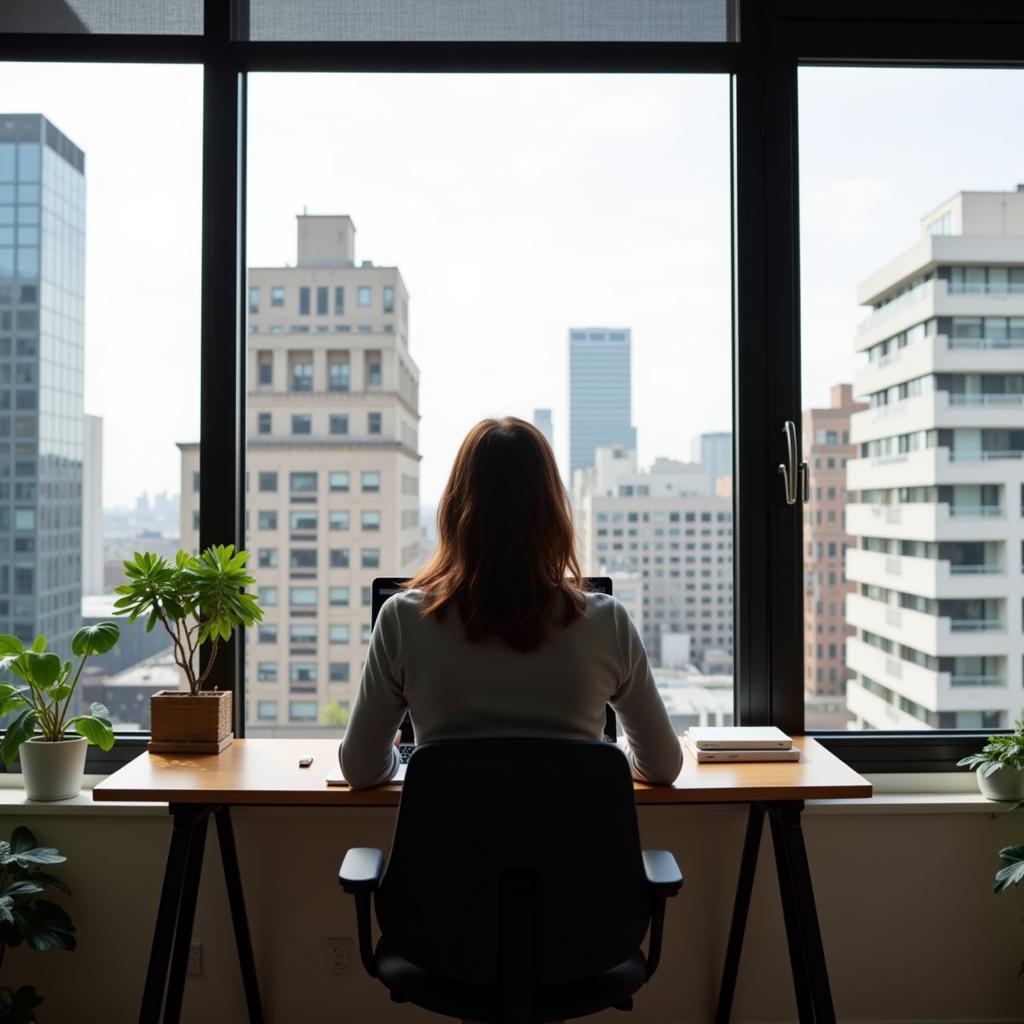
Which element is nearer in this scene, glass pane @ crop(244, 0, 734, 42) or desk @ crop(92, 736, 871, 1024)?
desk @ crop(92, 736, 871, 1024)

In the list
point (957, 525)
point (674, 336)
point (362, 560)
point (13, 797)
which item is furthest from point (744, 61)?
point (13, 797)

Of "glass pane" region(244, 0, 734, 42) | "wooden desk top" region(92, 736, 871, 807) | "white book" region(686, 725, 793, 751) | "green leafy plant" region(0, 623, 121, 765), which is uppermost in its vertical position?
"glass pane" region(244, 0, 734, 42)

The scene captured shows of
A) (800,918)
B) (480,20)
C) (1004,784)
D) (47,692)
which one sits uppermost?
(480,20)

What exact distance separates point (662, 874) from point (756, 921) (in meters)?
1.02

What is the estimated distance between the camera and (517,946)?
141 cm

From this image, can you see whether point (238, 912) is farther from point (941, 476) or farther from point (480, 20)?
point (480, 20)

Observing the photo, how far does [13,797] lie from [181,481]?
2.86ft

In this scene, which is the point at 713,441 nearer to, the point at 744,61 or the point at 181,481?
the point at 744,61

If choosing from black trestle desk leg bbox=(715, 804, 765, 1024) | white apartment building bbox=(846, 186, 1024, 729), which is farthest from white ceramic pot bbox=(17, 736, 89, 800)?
white apartment building bbox=(846, 186, 1024, 729)

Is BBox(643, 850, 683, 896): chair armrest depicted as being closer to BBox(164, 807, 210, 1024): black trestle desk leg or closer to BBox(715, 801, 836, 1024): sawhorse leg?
BBox(715, 801, 836, 1024): sawhorse leg

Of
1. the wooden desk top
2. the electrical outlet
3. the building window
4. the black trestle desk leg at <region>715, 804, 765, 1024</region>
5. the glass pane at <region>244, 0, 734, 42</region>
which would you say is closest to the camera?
the wooden desk top

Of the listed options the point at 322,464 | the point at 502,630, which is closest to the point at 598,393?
the point at 322,464

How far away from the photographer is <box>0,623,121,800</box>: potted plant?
2227mm

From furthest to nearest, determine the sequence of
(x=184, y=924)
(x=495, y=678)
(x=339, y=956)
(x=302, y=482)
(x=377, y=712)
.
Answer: (x=302, y=482) → (x=339, y=956) → (x=184, y=924) → (x=377, y=712) → (x=495, y=678)
